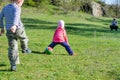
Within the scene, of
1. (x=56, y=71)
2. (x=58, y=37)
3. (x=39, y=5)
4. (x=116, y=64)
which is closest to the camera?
(x=56, y=71)

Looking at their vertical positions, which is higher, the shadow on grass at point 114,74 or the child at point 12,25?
the child at point 12,25

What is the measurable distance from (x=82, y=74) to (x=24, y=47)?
2.34m

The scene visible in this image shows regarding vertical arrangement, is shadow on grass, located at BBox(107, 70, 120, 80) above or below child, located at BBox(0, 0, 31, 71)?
below

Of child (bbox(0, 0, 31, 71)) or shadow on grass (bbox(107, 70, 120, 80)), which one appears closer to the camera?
child (bbox(0, 0, 31, 71))

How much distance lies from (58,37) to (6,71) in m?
3.89

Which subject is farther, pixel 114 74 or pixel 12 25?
pixel 114 74

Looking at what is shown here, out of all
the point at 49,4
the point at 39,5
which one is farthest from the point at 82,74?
the point at 49,4

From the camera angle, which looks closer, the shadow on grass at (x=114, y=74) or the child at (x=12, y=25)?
the child at (x=12, y=25)

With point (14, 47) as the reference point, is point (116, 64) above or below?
below

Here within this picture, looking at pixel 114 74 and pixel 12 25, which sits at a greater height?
pixel 12 25

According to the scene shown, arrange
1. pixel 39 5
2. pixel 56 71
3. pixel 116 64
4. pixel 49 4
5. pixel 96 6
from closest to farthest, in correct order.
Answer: pixel 56 71 → pixel 116 64 → pixel 39 5 → pixel 49 4 → pixel 96 6

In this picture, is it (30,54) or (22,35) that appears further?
(30,54)

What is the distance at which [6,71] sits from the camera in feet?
29.0

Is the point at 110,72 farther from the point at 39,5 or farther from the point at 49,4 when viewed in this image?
the point at 49,4
